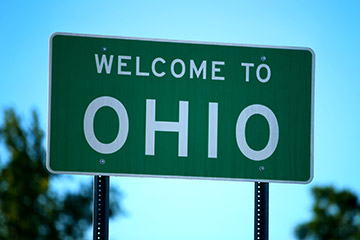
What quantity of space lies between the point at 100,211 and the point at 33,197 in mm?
34060

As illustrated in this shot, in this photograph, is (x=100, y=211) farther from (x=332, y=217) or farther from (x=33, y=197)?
(x=332, y=217)

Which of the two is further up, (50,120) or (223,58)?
(223,58)

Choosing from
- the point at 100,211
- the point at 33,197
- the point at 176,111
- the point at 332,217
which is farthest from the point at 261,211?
the point at 332,217

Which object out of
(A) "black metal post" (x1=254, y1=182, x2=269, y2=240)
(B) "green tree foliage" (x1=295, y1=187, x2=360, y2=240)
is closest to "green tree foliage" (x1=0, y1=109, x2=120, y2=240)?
(B) "green tree foliage" (x1=295, y1=187, x2=360, y2=240)

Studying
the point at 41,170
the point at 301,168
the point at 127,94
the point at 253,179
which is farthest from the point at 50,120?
the point at 41,170

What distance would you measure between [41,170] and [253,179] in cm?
3469

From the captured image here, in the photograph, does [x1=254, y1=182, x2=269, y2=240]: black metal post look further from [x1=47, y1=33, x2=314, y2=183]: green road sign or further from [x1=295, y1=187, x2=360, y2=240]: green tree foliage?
[x1=295, y1=187, x2=360, y2=240]: green tree foliage

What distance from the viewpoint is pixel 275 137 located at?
518 cm

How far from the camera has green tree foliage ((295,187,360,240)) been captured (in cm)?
6106

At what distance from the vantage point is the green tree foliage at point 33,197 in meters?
37.2

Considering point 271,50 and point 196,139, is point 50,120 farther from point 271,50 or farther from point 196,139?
point 271,50

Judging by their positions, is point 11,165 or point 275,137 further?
point 11,165

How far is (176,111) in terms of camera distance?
16.6 feet

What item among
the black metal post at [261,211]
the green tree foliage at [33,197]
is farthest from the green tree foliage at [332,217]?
the black metal post at [261,211]
